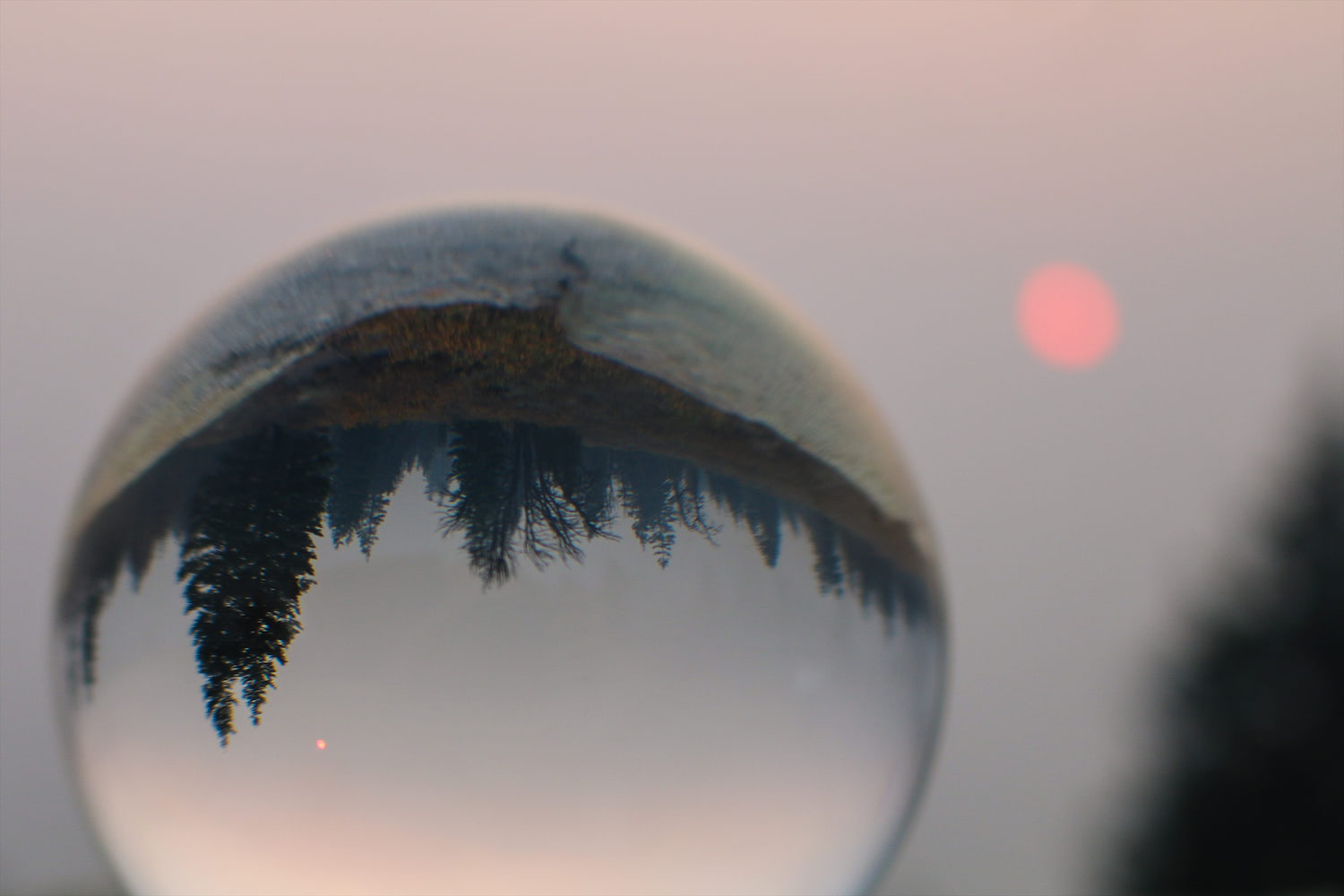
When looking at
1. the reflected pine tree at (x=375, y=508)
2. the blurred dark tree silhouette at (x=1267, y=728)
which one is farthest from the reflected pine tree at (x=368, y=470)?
the blurred dark tree silhouette at (x=1267, y=728)

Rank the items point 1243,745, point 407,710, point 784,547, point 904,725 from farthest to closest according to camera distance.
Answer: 1. point 1243,745
2. point 904,725
3. point 784,547
4. point 407,710

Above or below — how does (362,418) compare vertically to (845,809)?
above

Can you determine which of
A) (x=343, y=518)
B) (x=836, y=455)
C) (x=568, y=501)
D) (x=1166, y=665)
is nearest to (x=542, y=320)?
(x=568, y=501)

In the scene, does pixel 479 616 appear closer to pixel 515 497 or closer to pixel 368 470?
pixel 515 497

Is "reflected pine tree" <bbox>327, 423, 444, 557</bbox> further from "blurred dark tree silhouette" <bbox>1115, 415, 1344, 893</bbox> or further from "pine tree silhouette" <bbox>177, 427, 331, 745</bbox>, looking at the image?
"blurred dark tree silhouette" <bbox>1115, 415, 1344, 893</bbox>

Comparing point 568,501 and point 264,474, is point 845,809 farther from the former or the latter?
point 264,474
